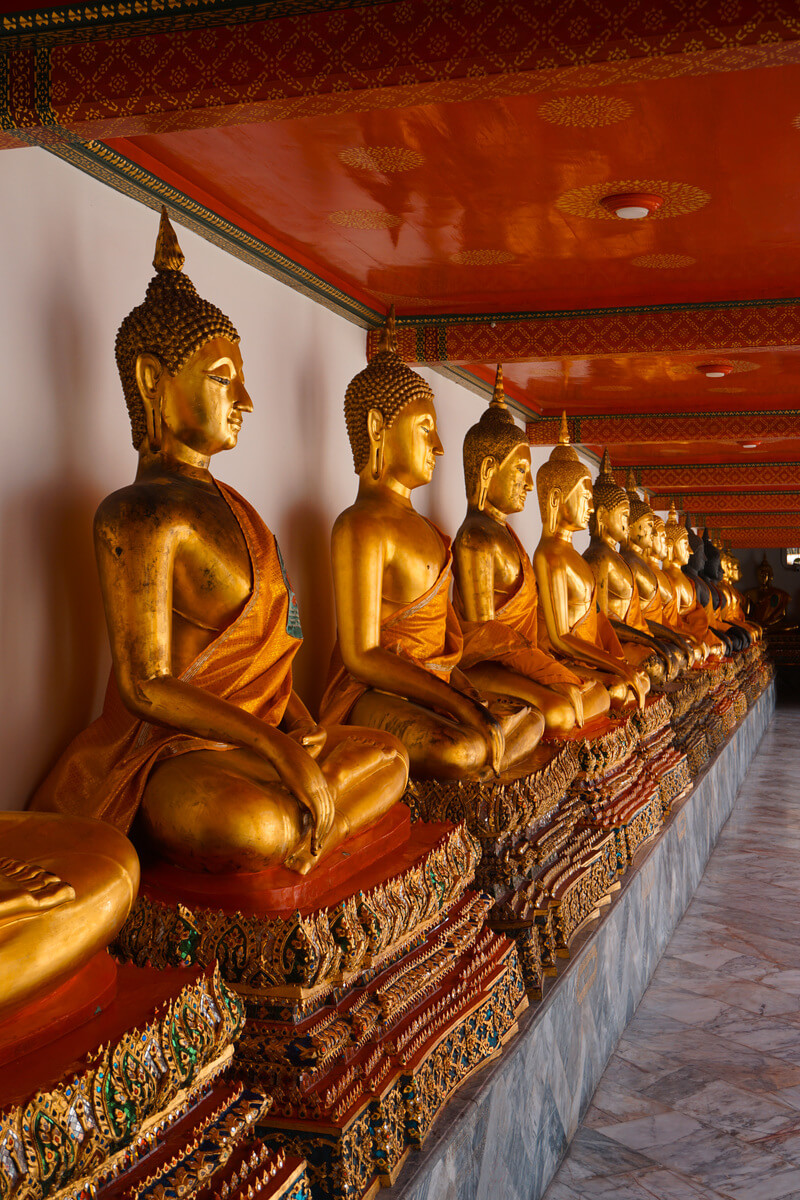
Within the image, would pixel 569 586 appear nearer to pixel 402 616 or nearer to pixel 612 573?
pixel 612 573

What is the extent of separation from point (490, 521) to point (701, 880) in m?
2.31

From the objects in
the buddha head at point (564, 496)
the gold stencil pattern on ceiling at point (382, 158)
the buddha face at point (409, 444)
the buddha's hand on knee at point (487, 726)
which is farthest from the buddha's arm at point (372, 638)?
the buddha head at point (564, 496)

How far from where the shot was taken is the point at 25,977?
4.33 feet

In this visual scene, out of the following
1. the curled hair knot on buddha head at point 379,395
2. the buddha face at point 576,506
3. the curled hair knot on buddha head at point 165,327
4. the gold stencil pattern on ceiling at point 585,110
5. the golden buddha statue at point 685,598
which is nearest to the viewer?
the curled hair knot on buddha head at point 165,327

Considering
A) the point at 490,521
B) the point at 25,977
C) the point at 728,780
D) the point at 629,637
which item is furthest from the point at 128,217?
the point at 728,780

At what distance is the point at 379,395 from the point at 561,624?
5.98 feet

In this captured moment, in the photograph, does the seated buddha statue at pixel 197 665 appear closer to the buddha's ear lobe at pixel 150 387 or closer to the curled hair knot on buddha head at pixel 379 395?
the buddha's ear lobe at pixel 150 387

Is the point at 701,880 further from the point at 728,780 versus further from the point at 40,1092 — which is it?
the point at 40,1092

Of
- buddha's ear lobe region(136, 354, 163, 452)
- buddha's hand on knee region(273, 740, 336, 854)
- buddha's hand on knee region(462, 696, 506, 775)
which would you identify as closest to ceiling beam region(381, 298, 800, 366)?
buddha's hand on knee region(462, 696, 506, 775)

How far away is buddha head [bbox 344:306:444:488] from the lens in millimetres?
3678

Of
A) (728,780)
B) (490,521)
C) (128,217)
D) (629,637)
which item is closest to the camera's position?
(128,217)

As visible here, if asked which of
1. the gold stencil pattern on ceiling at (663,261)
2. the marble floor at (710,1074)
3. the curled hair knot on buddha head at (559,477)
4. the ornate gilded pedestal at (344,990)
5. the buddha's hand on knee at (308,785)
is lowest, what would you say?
the marble floor at (710,1074)

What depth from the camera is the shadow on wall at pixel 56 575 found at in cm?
266

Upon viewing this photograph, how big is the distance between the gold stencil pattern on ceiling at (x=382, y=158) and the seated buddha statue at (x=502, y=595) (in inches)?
64.1
